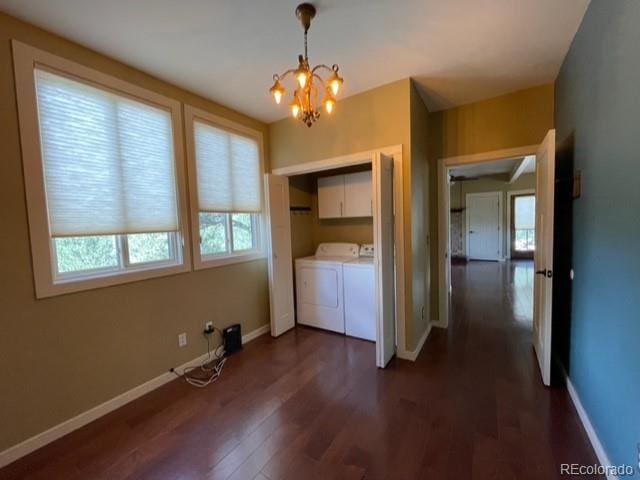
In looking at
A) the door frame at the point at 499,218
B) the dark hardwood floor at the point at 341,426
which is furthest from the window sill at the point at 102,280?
the door frame at the point at 499,218

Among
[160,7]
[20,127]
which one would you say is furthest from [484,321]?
[20,127]

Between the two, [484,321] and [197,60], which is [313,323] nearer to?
[484,321]

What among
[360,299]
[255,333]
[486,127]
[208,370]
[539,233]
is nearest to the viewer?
[539,233]

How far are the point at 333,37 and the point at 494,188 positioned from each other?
8.46 meters

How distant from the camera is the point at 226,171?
10.0 ft

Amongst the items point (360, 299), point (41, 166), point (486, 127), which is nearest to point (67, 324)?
point (41, 166)

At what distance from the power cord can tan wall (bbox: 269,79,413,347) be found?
74.7 inches

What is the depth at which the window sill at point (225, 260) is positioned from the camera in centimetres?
280

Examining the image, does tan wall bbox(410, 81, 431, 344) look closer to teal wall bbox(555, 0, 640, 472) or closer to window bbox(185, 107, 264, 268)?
teal wall bbox(555, 0, 640, 472)

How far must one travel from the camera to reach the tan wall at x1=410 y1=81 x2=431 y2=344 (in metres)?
2.72

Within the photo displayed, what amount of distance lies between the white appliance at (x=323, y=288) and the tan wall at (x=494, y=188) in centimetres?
689

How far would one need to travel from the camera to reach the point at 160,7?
1.67 meters

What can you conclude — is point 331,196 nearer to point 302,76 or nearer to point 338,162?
point 338,162

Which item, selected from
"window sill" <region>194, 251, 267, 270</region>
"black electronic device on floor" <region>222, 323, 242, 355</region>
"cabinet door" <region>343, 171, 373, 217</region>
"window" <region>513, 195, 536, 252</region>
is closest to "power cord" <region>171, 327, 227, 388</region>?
"black electronic device on floor" <region>222, 323, 242, 355</region>
